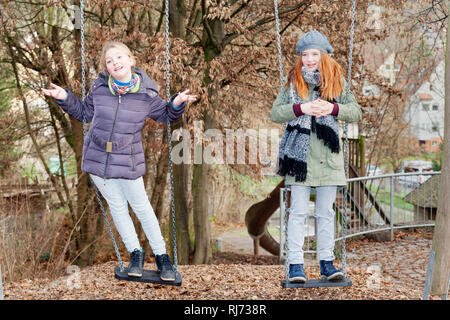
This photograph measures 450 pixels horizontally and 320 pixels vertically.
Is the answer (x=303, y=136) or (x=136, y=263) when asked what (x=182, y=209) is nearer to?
(x=136, y=263)

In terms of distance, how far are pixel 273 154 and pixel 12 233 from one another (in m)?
6.72

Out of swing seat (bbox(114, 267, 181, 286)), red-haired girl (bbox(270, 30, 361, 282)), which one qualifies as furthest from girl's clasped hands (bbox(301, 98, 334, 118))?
swing seat (bbox(114, 267, 181, 286))

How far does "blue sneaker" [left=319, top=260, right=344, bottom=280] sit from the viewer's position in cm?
425

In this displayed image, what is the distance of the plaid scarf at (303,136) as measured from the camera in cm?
413

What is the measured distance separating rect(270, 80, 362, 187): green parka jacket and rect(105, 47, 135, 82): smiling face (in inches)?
50.9

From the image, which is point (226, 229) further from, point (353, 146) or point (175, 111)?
point (175, 111)

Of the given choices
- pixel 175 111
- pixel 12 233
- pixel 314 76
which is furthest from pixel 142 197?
pixel 12 233

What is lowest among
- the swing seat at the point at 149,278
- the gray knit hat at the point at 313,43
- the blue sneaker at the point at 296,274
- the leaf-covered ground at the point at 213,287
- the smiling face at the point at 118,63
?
the leaf-covered ground at the point at 213,287

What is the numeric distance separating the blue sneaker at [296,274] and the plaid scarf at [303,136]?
77cm

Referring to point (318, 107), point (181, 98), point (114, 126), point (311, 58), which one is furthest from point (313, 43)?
point (114, 126)

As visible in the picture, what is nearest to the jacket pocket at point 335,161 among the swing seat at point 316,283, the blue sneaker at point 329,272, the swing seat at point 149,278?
the blue sneaker at point 329,272

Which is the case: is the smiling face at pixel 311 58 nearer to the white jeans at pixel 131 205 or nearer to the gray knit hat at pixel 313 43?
the gray knit hat at pixel 313 43

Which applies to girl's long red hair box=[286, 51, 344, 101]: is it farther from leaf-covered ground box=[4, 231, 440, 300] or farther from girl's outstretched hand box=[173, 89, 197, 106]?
leaf-covered ground box=[4, 231, 440, 300]

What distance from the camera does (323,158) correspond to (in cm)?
419
